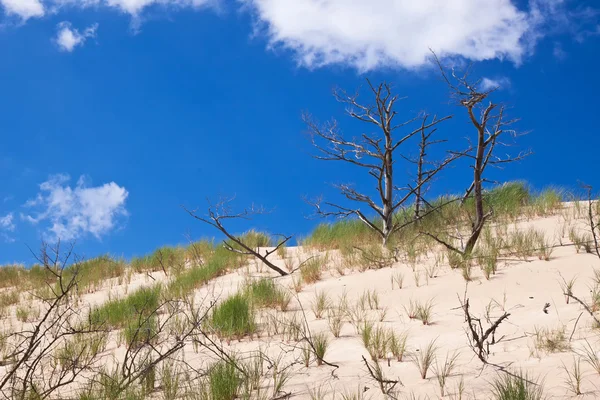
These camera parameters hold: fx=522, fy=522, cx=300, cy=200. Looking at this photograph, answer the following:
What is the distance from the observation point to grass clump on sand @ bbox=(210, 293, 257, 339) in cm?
539

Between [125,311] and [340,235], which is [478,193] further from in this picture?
[125,311]

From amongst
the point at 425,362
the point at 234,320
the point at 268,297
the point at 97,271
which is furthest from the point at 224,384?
the point at 97,271

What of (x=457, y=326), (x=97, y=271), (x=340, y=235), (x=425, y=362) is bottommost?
(x=425, y=362)

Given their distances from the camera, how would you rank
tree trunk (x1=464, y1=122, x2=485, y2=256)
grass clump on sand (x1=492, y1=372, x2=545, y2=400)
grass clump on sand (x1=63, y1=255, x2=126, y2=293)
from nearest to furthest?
grass clump on sand (x1=492, y1=372, x2=545, y2=400)
tree trunk (x1=464, y1=122, x2=485, y2=256)
grass clump on sand (x1=63, y1=255, x2=126, y2=293)

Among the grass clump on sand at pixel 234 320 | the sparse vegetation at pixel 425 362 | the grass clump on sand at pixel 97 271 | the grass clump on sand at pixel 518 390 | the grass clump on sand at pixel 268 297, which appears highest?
the grass clump on sand at pixel 97 271

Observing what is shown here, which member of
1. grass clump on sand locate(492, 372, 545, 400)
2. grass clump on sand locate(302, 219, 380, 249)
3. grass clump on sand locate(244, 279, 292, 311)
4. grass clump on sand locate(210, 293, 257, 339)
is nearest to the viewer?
grass clump on sand locate(492, 372, 545, 400)

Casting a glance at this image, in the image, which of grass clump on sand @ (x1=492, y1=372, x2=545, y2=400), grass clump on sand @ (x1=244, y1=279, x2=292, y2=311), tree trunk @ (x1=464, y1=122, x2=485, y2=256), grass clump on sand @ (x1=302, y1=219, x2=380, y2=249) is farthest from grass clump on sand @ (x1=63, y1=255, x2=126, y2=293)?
grass clump on sand @ (x1=492, y1=372, x2=545, y2=400)

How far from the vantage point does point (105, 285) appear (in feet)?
37.7

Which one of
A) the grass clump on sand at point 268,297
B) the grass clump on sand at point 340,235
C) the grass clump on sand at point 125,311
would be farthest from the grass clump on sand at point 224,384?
the grass clump on sand at point 340,235

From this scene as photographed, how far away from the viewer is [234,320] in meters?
5.66

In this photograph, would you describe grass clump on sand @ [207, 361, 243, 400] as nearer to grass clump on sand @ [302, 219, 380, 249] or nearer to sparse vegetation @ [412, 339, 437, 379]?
sparse vegetation @ [412, 339, 437, 379]

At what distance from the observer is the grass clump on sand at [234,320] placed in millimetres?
5387

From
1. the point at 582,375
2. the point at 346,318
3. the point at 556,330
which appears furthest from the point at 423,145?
the point at 582,375

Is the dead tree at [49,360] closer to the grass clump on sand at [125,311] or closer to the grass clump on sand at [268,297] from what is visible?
the grass clump on sand at [125,311]
